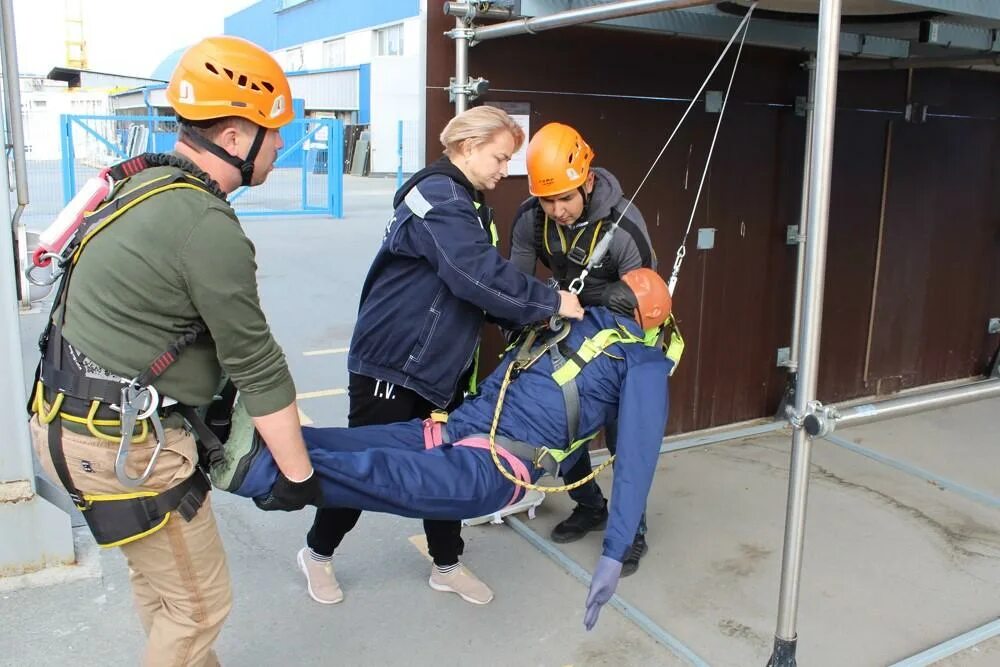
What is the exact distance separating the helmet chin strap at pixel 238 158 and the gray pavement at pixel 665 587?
179 centimetres

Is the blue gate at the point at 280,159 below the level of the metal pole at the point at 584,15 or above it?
below

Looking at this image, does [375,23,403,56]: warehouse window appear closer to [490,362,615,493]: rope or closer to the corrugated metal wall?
the corrugated metal wall

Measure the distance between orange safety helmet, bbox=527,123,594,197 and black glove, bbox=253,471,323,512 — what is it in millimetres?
1542

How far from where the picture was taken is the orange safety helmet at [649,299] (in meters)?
2.92

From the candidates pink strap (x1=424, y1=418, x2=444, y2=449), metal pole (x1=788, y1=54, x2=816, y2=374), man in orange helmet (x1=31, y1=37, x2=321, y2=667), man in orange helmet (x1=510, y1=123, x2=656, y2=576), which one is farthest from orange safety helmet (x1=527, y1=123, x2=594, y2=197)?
metal pole (x1=788, y1=54, x2=816, y2=374)

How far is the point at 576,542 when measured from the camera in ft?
13.3

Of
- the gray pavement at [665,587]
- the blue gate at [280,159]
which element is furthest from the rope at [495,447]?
the blue gate at [280,159]

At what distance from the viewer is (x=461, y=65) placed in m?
3.88

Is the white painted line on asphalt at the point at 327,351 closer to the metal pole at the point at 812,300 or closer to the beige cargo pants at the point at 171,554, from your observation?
the beige cargo pants at the point at 171,554

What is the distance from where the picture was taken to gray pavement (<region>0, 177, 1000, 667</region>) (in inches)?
126

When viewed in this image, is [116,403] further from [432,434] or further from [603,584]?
[603,584]

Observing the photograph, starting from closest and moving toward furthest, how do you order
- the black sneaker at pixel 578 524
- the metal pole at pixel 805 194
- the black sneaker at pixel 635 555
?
1. the black sneaker at pixel 635 555
2. the black sneaker at pixel 578 524
3. the metal pole at pixel 805 194

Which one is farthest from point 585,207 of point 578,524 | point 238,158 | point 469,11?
point 238,158

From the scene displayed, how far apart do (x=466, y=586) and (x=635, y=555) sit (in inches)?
31.8
